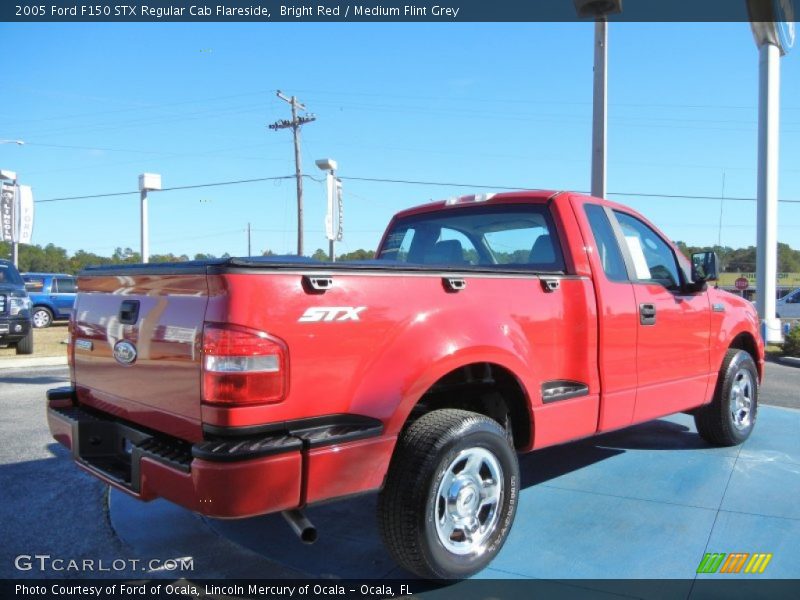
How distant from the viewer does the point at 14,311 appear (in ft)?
39.5

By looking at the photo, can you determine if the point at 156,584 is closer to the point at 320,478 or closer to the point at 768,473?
the point at 320,478

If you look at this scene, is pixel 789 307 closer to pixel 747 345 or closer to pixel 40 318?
pixel 747 345

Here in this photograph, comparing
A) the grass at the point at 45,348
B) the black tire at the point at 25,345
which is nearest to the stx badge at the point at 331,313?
the grass at the point at 45,348

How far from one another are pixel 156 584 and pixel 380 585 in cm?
106

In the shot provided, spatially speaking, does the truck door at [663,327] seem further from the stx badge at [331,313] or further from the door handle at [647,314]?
the stx badge at [331,313]

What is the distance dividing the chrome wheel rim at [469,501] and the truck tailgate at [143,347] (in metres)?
1.15

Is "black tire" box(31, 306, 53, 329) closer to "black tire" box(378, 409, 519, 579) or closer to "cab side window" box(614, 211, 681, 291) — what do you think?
"cab side window" box(614, 211, 681, 291)

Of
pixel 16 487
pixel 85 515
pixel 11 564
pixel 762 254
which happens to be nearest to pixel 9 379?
pixel 16 487

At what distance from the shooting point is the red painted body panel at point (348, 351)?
2.44 meters

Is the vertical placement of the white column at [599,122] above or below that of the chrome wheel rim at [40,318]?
above

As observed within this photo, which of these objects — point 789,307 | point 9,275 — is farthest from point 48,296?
point 789,307

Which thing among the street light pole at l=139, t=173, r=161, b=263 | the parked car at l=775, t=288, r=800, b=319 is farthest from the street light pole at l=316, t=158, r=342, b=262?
the parked car at l=775, t=288, r=800, b=319

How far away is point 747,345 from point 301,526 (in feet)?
15.2

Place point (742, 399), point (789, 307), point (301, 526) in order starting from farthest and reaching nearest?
point (789, 307) → point (742, 399) → point (301, 526)
